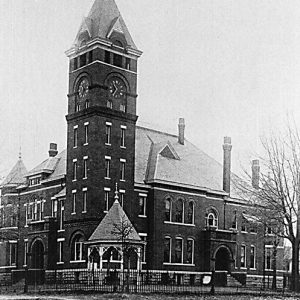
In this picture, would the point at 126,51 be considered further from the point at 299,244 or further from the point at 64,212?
the point at 299,244

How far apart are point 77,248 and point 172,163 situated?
1088 cm

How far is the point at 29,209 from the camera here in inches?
2190

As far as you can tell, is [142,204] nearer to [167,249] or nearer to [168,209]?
[168,209]

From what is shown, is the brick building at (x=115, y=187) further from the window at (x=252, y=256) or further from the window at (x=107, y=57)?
the window at (x=252, y=256)

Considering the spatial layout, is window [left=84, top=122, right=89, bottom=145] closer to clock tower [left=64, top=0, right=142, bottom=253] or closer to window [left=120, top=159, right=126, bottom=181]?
clock tower [left=64, top=0, right=142, bottom=253]

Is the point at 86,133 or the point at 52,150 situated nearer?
the point at 86,133

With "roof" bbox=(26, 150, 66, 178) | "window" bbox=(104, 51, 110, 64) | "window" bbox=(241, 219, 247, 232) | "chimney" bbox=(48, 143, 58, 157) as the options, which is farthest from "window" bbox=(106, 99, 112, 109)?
"window" bbox=(241, 219, 247, 232)

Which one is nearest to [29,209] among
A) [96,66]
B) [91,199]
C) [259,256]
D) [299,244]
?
[91,199]

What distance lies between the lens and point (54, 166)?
178 ft

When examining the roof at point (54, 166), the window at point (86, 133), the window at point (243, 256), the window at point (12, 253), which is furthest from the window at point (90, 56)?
the window at point (243, 256)

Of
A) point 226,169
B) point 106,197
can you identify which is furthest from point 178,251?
point 226,169

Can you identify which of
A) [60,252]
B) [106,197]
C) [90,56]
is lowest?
[60,252]

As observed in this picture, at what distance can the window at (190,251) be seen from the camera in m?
50.9

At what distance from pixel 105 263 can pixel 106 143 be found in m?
8.44
